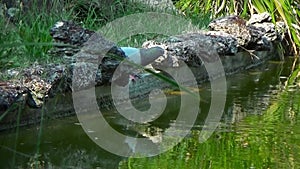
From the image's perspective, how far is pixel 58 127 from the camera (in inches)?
167

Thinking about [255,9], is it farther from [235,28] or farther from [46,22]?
[46,22]

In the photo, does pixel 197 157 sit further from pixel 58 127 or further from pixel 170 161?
pixel 58 127

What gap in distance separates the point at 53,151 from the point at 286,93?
275cm

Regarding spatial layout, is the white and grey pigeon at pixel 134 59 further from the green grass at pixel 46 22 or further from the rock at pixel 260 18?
the rock at pixel 260 18

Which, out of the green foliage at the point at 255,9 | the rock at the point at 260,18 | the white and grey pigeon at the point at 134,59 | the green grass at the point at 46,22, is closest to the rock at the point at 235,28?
the green grass at the point at 46,22

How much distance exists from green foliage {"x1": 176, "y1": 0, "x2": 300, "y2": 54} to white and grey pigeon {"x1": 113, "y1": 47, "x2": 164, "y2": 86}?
11.4ft

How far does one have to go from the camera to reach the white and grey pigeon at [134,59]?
16.3ft

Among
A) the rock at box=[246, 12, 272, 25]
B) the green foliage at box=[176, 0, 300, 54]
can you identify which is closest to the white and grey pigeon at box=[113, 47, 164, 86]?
the rock at box=[246, 12, 272, 25]

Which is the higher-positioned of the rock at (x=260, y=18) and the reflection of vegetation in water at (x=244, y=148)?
the reflection of vegetation in water at (x=244, y=148)

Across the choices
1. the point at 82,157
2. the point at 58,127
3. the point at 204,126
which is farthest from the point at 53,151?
the point at 204,126

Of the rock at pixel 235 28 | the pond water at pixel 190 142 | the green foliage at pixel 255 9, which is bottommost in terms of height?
the green foliage at pixel 255 9

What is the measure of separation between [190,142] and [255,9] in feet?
17.7

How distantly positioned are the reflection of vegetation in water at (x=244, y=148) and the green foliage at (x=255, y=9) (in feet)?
13.1

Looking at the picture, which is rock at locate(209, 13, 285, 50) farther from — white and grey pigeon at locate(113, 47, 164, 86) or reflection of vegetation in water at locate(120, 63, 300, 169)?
reflection of vegetation in water at locate(120, 63, 300, 169)
